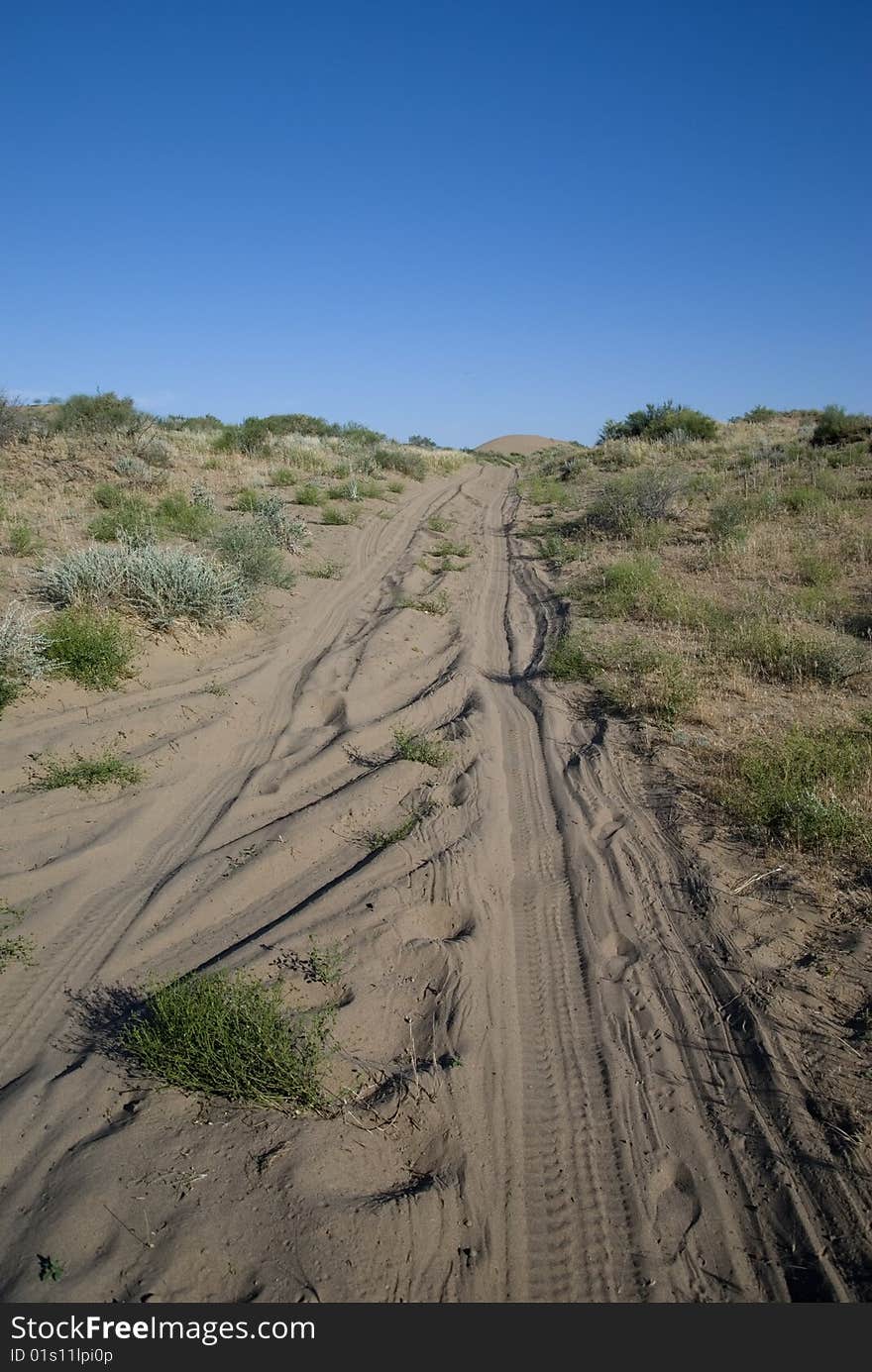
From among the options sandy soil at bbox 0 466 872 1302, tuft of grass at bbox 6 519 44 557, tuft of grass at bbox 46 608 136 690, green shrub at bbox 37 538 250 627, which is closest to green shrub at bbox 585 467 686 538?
green shrub at bbox 37 538 250 627

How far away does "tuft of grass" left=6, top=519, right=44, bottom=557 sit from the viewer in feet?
27.5

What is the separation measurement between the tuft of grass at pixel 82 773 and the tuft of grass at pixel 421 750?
1875 millimetres

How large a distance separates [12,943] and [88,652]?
3026 mm

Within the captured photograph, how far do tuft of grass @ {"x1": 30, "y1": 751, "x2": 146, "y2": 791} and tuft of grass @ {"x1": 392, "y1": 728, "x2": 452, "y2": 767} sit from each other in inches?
73.8

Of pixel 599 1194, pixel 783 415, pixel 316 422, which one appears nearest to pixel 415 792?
pixel 599 1194

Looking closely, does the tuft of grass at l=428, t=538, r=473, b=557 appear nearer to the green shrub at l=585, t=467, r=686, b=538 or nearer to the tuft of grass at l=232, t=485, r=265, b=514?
the green shrub at l=585, t=467, r=686, b=538

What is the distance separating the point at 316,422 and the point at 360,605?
83.3 ft

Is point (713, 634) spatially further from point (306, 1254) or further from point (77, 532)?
point (77, 532)

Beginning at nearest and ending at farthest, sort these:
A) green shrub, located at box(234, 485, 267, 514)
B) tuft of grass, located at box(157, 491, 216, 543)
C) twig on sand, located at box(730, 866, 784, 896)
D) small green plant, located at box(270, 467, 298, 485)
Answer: twig on sand, located at box(730, 866, 784, 896), tuft of grass, located at box(157, 491, 216, 543), green shrub, located at box(234, 485, 267, 514), small green plant, located at box(270, 467, 298, 485)

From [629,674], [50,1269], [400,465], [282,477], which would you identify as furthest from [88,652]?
[400,465]

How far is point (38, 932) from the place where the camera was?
11.8ft

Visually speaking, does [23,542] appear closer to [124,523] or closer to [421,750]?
[124,523]

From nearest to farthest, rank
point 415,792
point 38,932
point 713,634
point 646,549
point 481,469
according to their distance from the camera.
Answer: point 38,932
point 415,792
point 713,634
point 646,549
point 481,469

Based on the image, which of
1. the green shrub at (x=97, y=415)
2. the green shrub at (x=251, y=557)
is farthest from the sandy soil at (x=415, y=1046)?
the green shrub at (x=97, y=415)
